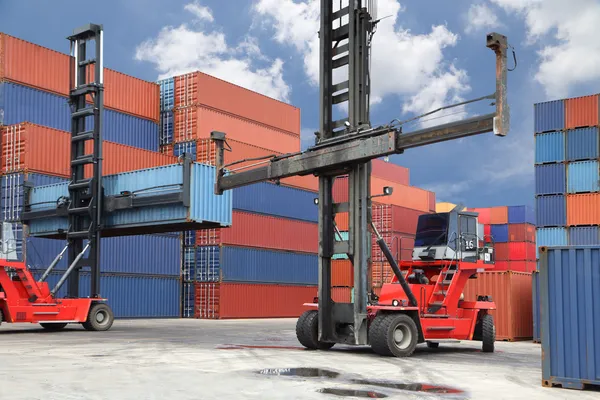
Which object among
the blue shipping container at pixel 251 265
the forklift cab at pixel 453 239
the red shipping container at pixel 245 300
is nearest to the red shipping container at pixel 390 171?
the blue shipping container at pixel 251 265

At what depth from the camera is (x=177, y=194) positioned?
23516 millimetres

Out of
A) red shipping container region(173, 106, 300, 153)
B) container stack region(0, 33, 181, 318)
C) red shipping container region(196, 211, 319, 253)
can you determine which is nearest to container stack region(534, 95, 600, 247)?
red shipping container region(196, 211, 319, 253)

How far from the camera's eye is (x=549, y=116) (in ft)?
124

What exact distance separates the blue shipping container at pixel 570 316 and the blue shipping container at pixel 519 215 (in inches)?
2029

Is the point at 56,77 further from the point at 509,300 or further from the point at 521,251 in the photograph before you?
the point at 521,251

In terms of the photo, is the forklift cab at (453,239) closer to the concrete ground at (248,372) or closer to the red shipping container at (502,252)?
the concrete ground at (248,372)

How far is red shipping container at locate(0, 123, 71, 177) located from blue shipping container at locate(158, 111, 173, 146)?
9065mm

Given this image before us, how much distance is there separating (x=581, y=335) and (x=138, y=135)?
1299 inches

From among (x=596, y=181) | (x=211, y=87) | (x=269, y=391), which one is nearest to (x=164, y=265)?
(x=211, y=87)

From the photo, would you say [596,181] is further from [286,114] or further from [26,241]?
[26,241]

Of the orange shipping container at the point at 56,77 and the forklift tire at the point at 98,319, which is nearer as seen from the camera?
the forklift tire at the point at 98,319

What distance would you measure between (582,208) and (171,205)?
72.9ft

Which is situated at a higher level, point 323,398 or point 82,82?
point 82,82

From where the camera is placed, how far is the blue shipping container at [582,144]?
36094 mm
